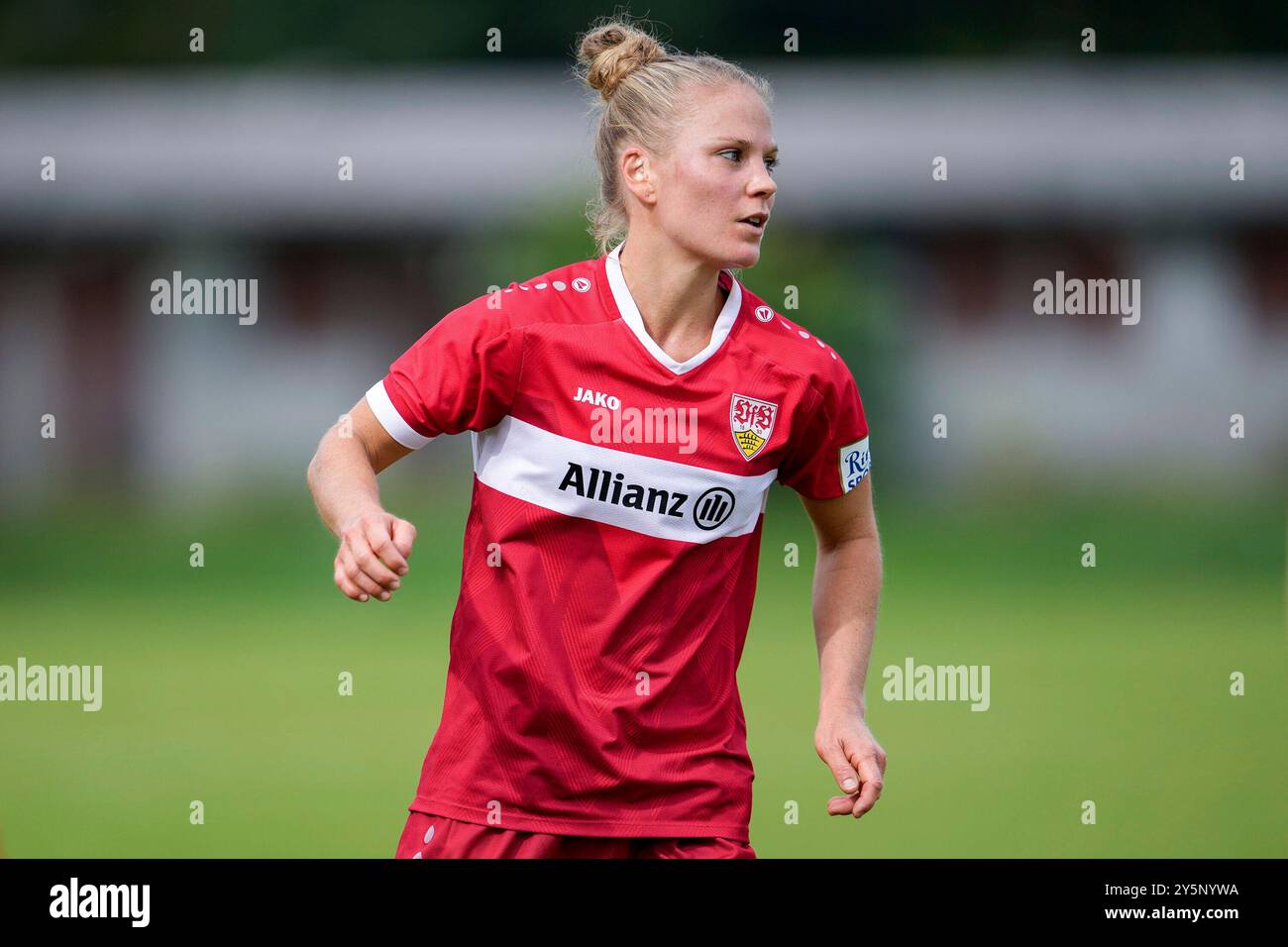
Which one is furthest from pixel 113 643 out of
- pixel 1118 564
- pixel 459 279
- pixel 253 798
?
pixel 1118 564

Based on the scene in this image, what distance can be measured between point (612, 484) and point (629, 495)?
0.12ft

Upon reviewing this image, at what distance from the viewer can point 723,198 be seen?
2.82m

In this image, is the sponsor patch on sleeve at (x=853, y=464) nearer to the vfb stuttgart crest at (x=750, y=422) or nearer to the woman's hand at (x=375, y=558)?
the vfb stuttgart crest at (x=750, y=422)

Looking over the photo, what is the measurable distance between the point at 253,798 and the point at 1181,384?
1317 centimetres

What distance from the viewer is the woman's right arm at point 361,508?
228 cm

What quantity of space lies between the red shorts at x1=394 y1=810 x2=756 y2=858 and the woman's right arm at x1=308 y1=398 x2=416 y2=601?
0.54 m

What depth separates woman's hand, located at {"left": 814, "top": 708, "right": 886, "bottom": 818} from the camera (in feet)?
8.68

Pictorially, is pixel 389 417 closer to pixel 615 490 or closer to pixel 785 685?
pixel 615 490

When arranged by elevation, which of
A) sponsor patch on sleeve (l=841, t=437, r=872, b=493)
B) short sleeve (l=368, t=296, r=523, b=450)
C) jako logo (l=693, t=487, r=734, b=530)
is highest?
short sleeve (l=368, t=296, r=523, b=450)

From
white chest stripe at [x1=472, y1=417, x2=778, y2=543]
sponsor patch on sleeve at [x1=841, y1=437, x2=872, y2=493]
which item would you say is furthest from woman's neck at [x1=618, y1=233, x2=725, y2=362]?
sponsor patch on sleeve at [x1=841, y1=437, x2=872, y2=493]

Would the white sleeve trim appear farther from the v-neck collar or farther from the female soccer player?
the v-neck collar

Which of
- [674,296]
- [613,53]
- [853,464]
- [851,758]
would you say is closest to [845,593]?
[853,464]

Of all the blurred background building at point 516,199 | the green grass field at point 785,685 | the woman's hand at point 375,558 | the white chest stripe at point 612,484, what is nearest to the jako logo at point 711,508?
the white chest stripe at point 612,484

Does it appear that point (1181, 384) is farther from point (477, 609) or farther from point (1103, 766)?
point (477, 609)
